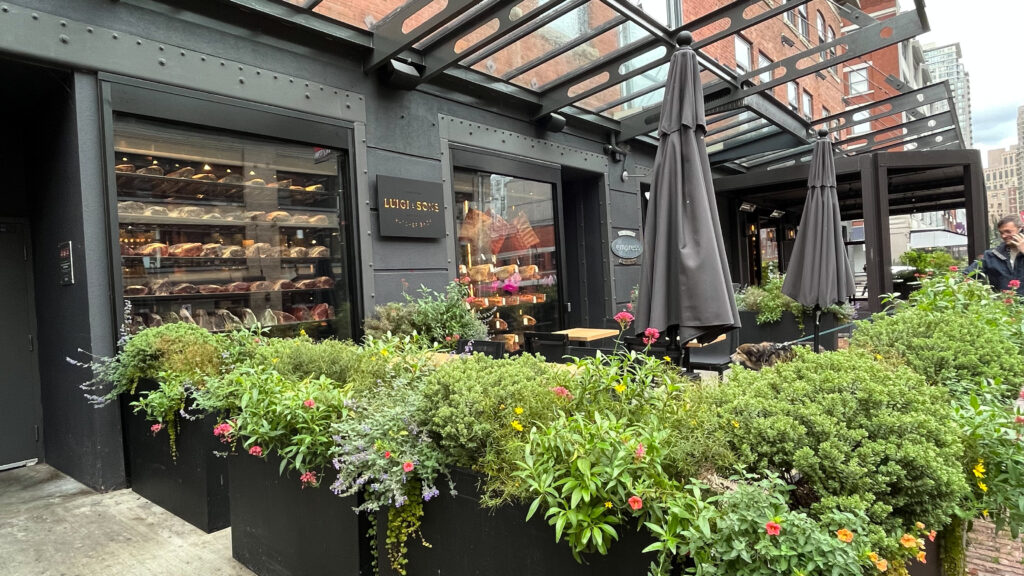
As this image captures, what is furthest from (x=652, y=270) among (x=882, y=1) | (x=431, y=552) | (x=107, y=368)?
(x=882, y=1)

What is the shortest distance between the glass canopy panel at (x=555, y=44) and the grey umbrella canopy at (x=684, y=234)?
3165mm

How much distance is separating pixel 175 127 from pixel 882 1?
38607 mm

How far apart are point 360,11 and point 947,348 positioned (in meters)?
6.72

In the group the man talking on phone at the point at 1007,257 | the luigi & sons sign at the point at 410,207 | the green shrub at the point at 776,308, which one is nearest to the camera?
the man talking on phone at the point at 1007,257

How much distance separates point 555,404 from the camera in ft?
8.22

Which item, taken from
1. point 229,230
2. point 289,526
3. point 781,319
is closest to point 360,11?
point 229,230

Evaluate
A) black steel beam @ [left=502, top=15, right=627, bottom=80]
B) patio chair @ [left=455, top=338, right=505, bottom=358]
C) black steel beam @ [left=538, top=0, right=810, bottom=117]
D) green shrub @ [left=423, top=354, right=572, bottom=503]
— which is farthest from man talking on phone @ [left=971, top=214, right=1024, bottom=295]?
green shrub @ [left=423, top=354, right=572, bottom=503]

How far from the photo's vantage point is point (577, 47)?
26.2ft

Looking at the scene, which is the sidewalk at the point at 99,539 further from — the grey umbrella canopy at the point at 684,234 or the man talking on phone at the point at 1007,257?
the man talking on phone at the point at 1007,257

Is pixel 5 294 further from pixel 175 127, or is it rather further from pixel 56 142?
pixel 175 127

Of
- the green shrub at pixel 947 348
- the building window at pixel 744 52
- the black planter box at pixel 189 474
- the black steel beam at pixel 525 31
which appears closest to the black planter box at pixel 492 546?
the black planter box at pixel 189 474

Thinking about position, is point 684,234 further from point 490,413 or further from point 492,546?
point 492,546

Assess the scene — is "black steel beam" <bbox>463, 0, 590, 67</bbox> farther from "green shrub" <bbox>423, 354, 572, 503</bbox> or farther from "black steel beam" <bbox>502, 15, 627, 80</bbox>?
"green shrub" <bbox>423, 354, 572, 503</bbox>

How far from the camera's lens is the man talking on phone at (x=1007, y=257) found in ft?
22.4
